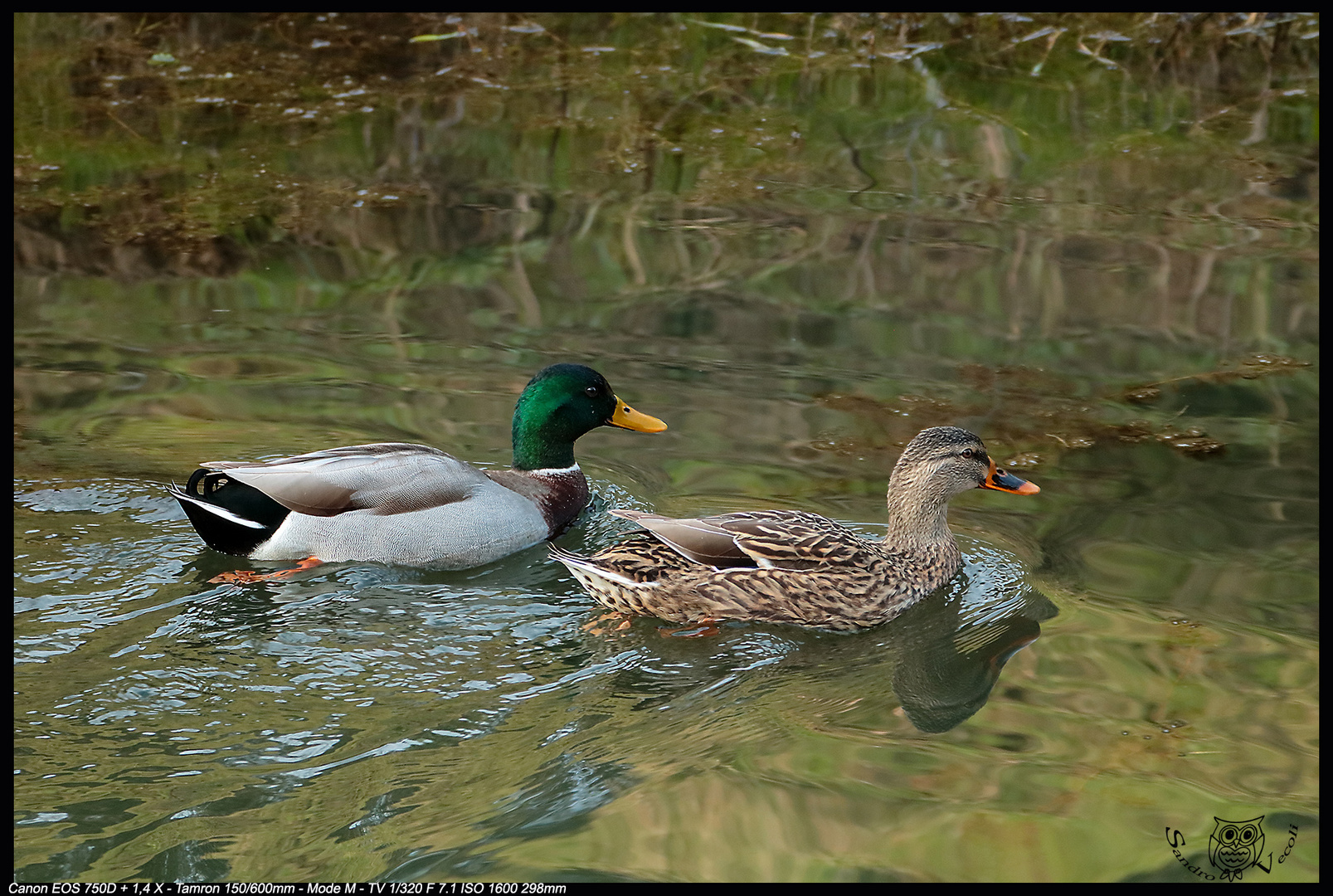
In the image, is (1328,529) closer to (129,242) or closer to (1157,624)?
(1157,624)

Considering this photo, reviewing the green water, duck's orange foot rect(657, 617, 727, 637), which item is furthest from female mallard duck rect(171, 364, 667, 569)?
duck's orange foot rect(657, 617, 727, 637)

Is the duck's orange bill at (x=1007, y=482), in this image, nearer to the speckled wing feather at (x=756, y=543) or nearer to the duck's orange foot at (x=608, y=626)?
the speckled wing feather at (x=756, y=543)

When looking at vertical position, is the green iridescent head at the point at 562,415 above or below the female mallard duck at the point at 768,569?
Result: above

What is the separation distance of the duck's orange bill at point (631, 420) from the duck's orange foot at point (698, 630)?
1542mm

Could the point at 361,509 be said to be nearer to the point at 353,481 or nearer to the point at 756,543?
the point at 353,481

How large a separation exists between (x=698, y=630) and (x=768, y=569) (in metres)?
0.37

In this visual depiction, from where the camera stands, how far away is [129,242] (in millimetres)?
9672

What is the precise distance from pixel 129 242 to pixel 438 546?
14.9ft

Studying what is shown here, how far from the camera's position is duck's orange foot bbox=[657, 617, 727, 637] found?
19.0 ft

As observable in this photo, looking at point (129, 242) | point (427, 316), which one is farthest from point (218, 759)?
point (129, 242)

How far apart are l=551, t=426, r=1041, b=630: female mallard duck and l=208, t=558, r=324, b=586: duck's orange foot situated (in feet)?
3.70

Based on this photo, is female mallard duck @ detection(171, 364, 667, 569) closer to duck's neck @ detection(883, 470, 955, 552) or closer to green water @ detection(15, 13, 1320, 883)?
green water @ detection(15, 13, 1320, 883)

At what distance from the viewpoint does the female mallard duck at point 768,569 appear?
5.84 m

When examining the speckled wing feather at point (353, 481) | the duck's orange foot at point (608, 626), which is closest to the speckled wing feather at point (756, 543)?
the duck's orange foot at point (608, 626)
